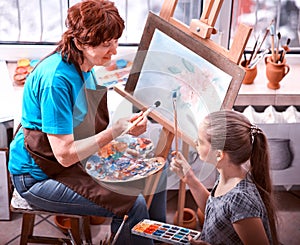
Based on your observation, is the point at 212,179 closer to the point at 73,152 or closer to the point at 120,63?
the point at 120,63

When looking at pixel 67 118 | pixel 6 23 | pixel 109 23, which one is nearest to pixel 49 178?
pixel 67 118

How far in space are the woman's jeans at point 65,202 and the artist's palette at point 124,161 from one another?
0.11 m

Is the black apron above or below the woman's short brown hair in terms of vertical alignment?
below

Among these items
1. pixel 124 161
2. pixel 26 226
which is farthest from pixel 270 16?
pixel 26 226

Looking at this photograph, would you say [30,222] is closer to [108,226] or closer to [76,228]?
[76,228]

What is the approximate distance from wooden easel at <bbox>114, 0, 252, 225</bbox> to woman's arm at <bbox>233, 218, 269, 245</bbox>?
0.56 metres

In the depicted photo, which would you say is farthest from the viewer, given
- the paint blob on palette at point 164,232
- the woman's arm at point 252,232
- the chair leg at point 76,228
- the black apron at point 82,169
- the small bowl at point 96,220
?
the small bowl at point 96,220

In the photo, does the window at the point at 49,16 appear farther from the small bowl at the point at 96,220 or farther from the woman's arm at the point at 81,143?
the woman's arm at the point at 81,143

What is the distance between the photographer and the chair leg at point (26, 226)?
2.69m

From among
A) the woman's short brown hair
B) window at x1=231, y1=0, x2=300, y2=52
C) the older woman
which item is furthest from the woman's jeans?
window at x1=231, y1=0, x2=300, y2=52

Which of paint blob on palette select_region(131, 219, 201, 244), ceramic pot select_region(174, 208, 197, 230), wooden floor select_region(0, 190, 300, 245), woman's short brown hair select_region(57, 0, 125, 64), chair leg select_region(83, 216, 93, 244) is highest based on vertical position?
woman's short brown hair select_region(57, 0, 125, 64)

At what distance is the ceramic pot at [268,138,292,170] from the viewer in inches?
124

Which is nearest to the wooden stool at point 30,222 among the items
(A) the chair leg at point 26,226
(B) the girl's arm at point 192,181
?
(A) the chair leg at point 26,226

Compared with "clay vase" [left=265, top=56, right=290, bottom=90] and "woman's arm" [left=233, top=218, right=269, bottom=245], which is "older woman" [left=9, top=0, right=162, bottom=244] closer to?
"woman's arm" [left=233, top=218, right=269, bottom=245]
